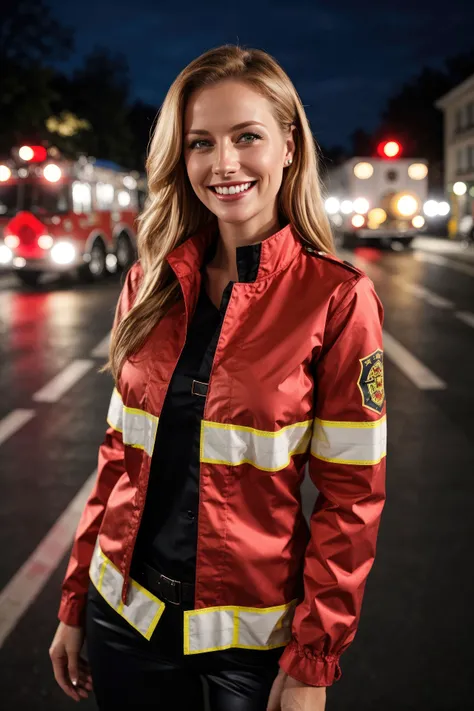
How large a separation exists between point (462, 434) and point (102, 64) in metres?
78.0

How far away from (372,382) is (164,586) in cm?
71

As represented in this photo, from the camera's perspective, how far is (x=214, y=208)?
2.08 m

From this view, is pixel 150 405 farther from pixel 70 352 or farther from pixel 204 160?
pixel 70 352

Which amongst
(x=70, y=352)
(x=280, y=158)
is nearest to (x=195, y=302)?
(x=280, y=158)

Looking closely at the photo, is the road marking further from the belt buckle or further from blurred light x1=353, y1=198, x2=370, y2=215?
the belt buckle

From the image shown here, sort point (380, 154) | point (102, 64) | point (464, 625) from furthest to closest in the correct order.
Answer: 1. point (102, 64)
2. point (380, 154)
3. point (464, 625)

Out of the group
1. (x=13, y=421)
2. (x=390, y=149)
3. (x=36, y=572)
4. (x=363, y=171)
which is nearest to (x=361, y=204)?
(x=363, y=171)

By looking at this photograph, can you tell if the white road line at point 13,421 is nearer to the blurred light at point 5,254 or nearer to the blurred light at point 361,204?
the blurred light at point 5,254

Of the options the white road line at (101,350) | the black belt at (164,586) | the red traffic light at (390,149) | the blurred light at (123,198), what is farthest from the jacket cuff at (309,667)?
the red traffic light at (390,149)

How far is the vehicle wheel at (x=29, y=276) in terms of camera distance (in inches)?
674

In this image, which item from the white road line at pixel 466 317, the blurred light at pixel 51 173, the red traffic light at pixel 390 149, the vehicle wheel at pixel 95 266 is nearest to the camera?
the white road line at pixel 466 317

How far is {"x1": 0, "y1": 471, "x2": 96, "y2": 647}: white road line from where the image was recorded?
384 cm

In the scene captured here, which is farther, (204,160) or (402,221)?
(402,221)

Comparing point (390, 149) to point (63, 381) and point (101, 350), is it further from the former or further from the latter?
point (63, 381)
